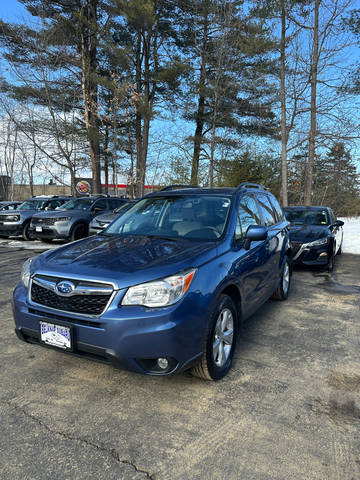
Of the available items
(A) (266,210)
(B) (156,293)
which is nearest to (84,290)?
(B) (156,293)

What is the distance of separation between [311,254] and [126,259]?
A: 5589mm

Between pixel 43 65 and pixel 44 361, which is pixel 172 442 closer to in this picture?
pixel 44 361

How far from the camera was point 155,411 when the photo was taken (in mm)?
2541

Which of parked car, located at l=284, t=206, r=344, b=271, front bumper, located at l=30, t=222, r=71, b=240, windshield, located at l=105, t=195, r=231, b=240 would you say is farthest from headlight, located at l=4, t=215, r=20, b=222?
windshield, located at l=105, t=195, r=231, b=240

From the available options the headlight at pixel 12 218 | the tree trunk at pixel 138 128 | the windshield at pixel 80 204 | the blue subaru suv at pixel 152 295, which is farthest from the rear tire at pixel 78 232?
the tree trunk at pixel 138 128

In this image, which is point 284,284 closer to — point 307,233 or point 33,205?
point 307,233

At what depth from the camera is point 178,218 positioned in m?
3.83

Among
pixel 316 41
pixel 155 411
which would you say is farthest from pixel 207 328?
pixel 316 41

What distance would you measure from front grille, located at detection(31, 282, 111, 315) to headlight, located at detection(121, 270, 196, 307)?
0.58 ft

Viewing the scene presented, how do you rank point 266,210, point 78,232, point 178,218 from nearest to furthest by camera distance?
1. point 178,218
2. point 266,210
3. point 78,232

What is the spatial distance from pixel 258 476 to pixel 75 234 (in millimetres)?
9935

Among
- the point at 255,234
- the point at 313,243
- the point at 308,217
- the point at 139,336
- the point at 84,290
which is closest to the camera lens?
the point at 139,336

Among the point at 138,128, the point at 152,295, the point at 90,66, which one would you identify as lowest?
the point at 152,295

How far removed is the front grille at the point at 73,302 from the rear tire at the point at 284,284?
338 cm
